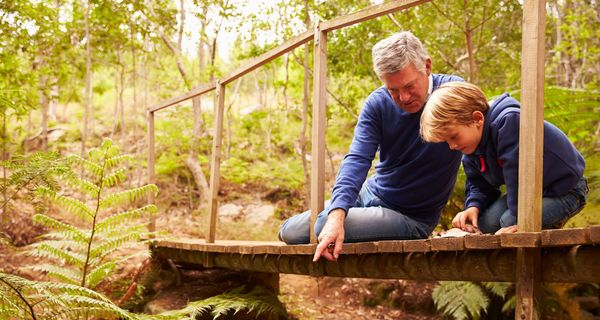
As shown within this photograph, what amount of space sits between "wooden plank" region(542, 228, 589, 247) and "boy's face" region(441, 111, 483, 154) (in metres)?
0.52

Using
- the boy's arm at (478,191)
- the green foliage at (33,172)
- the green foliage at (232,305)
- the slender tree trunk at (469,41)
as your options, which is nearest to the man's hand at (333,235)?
the boy's arm at (478,191)

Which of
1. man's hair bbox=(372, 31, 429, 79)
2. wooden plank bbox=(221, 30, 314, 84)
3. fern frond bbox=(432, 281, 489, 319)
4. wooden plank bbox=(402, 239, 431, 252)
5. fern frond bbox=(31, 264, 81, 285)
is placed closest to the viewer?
wooden plank bbox=(402, 239, 431, 252)

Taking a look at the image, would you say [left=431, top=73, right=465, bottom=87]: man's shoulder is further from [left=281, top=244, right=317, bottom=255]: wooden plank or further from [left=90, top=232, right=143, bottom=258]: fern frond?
[left=90, top=232, right=143, bottom=258]: fern frond

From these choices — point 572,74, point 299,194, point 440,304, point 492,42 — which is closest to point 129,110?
point 299,194

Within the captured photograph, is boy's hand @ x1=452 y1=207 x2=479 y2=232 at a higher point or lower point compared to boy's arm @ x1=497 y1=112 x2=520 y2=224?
lower

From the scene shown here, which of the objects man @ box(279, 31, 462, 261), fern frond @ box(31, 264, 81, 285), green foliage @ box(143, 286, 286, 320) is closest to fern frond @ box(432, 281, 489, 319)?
green foliage @ box(143, 286, 286, 320)

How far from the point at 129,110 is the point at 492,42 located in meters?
11.4

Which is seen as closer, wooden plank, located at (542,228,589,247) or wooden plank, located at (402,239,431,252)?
wooden plank, located at (542,228,589,247)

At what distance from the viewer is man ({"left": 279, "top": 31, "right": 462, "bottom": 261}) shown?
2.60m

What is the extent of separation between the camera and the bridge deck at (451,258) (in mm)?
1928

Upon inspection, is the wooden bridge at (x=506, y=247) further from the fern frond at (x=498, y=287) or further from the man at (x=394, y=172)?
the fern frond at (x=498, y=287)

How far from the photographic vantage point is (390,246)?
2.54 metres

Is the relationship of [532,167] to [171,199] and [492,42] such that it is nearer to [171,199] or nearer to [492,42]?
[492,42]

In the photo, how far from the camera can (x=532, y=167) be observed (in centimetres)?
196
